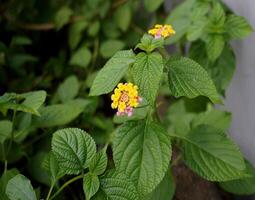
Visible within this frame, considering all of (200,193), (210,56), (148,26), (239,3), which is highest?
(239,3)

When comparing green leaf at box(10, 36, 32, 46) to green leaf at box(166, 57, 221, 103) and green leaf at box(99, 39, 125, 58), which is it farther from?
green leaf at box(166, 57, 221, 103)

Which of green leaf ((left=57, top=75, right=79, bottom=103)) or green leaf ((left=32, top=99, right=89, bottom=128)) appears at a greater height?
green leaf ((left=32, top=99, right=89, bottom=128))

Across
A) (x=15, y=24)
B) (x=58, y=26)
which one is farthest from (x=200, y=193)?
(x=15, y=24)

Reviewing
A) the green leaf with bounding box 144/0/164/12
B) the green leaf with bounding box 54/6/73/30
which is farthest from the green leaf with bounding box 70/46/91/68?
the green leaf with bounding box 144/0/164/12

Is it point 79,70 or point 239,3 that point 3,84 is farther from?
point 239,3

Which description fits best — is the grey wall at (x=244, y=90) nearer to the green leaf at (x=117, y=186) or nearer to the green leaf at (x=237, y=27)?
the green leaf at (x=237, y=27)

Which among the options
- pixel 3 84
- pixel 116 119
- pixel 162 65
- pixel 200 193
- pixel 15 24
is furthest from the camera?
pixel 15 24
